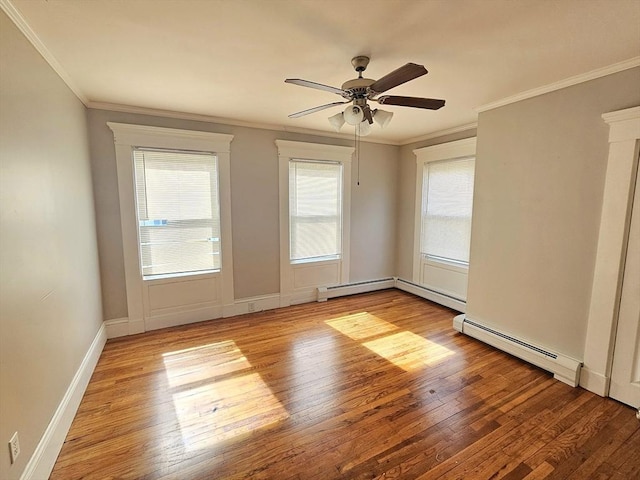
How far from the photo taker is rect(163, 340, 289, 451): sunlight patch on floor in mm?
1992

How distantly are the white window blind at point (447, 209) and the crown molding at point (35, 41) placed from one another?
13.8ft

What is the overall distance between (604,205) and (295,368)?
2843 millimetres

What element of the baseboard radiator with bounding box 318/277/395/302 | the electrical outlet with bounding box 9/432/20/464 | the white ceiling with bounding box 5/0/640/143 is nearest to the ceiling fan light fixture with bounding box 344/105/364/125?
the white ceiling with bounding box 5/0/640/143

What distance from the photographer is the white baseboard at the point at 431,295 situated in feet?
13.6

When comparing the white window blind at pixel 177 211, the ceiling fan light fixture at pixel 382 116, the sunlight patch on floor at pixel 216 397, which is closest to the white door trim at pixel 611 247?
the ceiling fan light fixture at pixel 382 116

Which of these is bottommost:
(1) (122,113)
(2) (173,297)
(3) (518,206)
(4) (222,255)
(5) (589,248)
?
(2) (173,297)

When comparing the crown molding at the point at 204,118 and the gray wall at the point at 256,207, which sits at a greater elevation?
the crown molding at the point at 204,118

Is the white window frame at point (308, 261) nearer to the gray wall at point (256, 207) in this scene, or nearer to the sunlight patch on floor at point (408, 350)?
the gray wall at point (256, 207)

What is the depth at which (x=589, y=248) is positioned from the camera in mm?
2408

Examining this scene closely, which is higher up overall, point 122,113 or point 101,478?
point 122,113

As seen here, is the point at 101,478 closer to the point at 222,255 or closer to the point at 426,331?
the point at 222,255

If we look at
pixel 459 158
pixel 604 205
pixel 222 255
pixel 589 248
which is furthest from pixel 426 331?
pixel 222 255

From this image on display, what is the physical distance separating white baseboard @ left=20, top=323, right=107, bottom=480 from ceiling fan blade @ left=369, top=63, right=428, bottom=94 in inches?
109

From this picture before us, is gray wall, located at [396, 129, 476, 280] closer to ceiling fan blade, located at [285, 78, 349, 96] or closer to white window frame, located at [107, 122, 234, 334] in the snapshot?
white window frame, located at [107, 122, 234, 334]
